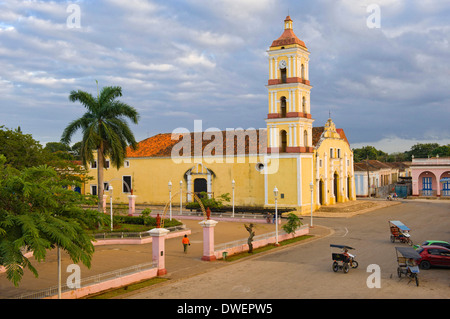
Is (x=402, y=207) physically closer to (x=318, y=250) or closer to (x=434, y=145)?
(x=318, y=250)

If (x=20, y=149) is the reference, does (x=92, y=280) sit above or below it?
below

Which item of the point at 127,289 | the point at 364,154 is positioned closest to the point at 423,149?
the point at 364,154

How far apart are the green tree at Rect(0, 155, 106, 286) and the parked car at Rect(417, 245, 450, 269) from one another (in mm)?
13633

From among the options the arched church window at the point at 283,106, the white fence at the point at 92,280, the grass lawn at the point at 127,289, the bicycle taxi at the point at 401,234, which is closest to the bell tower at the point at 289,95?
the arched church window at the point at 283,106

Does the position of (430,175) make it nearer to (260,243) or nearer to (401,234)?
(401,234)

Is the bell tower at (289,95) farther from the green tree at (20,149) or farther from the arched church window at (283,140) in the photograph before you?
the green tree at (20,149)

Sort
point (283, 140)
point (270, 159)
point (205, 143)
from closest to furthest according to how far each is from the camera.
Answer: point (270, 159) < point (283, 140) < point (205, 143)

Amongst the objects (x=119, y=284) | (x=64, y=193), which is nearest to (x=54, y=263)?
(x=119, y=284)

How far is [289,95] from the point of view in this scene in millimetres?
40969

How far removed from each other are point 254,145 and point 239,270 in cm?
2755

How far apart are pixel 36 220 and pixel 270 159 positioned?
31015mm

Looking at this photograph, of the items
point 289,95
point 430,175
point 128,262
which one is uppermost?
point 289,95

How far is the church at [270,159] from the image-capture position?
41000 mm

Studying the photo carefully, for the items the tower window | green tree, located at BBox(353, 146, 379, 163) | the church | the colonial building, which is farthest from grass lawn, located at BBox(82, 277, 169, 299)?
green tree, located at BBox(353, 146, 379, 163)
